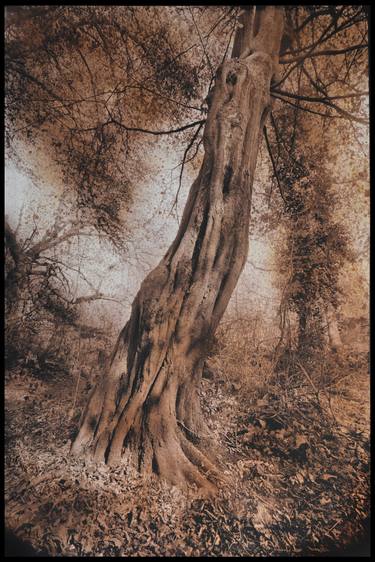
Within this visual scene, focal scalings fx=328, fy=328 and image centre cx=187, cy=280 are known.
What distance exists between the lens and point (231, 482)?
222 cm

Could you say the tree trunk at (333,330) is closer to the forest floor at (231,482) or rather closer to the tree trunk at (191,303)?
the forest floor at (231,482)

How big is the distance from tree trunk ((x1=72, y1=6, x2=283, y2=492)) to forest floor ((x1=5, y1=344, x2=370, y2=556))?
0.14 meters

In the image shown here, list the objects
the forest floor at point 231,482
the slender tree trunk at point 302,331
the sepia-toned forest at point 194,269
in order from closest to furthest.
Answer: the forest floor at point 231,482
the sepia-toned forest at point 194,269
the slender tree trunk at point 302,331

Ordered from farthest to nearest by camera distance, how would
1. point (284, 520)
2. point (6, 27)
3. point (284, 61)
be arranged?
point (284, 61)
point (6, 27)
point (284, 520)

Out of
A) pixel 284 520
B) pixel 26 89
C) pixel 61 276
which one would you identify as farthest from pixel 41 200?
pixel 284 520

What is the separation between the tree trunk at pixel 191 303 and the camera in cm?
222

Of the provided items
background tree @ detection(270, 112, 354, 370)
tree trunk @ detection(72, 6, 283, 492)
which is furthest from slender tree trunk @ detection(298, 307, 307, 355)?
tree trunk @ detection(72, 6, 283, 492)

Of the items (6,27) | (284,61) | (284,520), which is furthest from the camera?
(284,61)

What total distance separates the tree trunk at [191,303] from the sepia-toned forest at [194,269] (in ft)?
0.05

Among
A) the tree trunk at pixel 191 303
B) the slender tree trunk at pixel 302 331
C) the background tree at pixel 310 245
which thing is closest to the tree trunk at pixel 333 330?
the background tree at pixel 310 245

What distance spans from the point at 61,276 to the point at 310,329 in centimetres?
185

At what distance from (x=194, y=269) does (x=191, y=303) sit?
0.24m

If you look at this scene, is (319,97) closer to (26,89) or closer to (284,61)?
(284,61)

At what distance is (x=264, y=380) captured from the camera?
7.93 ft
